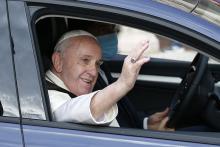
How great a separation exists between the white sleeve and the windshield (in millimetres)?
487

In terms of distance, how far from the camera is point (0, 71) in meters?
2.65

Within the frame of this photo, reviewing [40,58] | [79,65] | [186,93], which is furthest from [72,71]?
[186,93]

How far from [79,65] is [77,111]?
0.39 metres

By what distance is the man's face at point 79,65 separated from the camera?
9.96 feet

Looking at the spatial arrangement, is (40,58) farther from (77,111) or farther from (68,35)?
(68,35)

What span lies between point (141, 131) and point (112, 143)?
12 centimetres

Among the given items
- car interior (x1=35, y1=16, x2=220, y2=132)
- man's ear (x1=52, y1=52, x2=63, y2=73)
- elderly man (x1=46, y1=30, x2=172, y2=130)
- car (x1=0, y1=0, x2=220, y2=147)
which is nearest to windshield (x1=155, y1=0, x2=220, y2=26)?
car (x1=0, y1=0, x2=220, y2=147)

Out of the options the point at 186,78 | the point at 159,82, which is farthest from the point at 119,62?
the point at 186,78

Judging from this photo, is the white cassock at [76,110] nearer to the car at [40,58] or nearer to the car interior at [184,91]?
the car at [40,58]

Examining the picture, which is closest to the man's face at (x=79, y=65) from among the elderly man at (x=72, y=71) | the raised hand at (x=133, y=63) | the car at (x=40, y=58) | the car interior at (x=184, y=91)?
the elderly man at (x=72, y=71)

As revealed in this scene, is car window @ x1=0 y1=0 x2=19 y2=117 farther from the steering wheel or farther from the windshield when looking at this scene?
the steering wheel

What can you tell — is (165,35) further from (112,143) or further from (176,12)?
(112,143)

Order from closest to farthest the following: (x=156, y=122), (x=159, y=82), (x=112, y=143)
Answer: (x=112, y=143), (x=156, y=122), (x=159, y=82)

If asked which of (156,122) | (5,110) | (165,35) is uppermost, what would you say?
(165,35)
